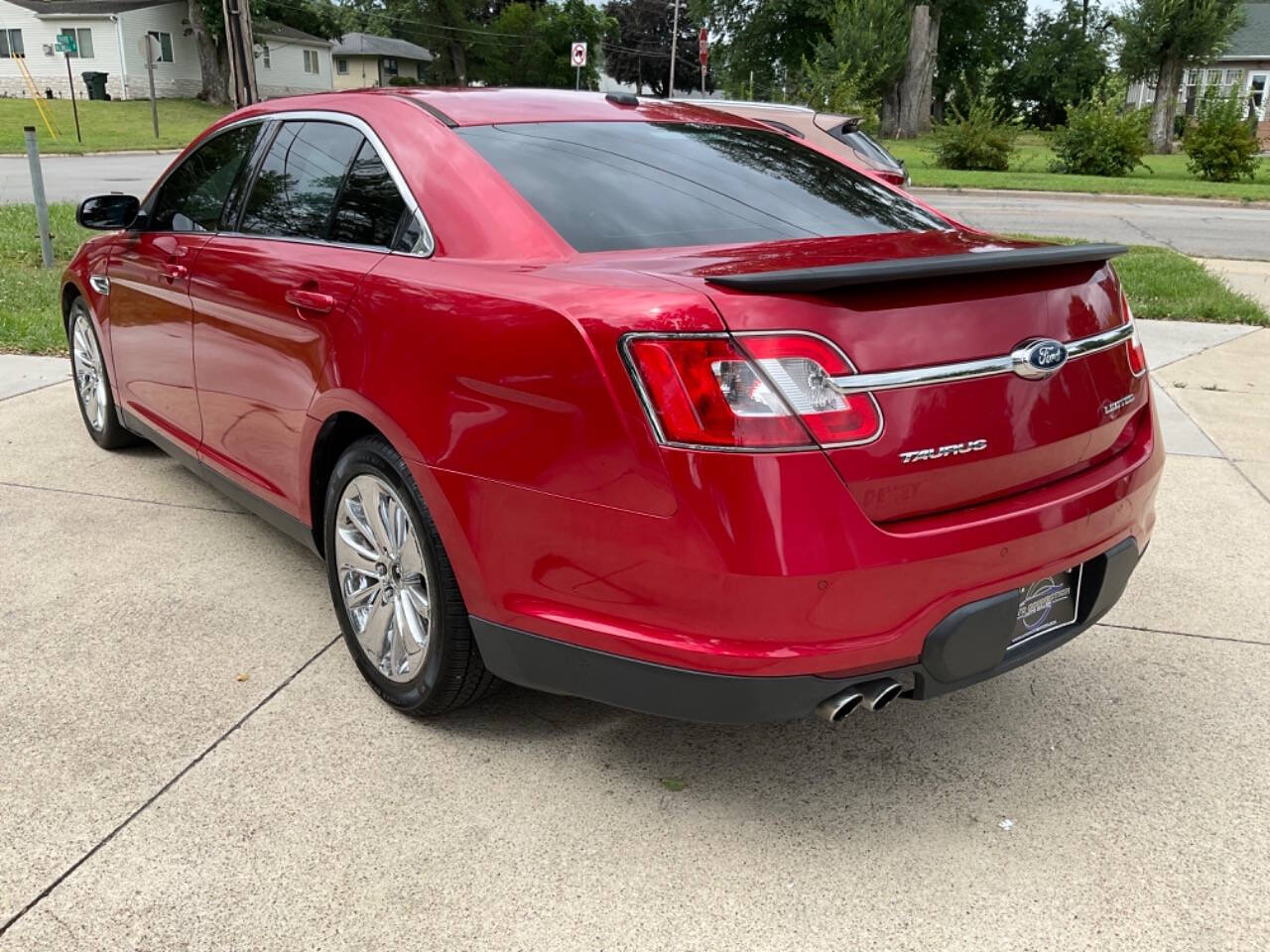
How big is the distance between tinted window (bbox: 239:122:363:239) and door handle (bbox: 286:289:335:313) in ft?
0.75

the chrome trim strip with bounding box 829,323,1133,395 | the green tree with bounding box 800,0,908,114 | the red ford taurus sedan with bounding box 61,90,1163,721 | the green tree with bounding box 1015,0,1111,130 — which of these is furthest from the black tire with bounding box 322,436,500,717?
the green tree with bounding box 1015,0,1111,130

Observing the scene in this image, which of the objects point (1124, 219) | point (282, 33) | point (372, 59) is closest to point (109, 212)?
point (1124, 219)

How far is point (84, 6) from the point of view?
48844 millimetres

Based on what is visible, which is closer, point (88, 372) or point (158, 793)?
point (158, 793)

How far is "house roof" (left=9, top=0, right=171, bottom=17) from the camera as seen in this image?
157 ft

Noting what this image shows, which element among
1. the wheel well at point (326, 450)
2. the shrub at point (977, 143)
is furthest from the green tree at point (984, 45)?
the wheel well at point (326, 450)

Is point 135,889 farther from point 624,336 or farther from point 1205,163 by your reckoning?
point 1205,163

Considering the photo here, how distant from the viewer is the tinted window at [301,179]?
10.9 feet

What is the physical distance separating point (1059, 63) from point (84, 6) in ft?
142

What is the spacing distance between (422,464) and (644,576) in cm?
69

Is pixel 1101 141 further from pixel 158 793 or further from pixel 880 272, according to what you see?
pixel 158 793

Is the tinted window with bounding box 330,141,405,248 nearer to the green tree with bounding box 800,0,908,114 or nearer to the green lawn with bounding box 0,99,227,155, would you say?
the green lawn with bounding box 0,99,227,155

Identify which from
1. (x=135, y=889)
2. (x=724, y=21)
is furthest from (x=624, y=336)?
(x=724, y=21)

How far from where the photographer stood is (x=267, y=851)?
2.51m
